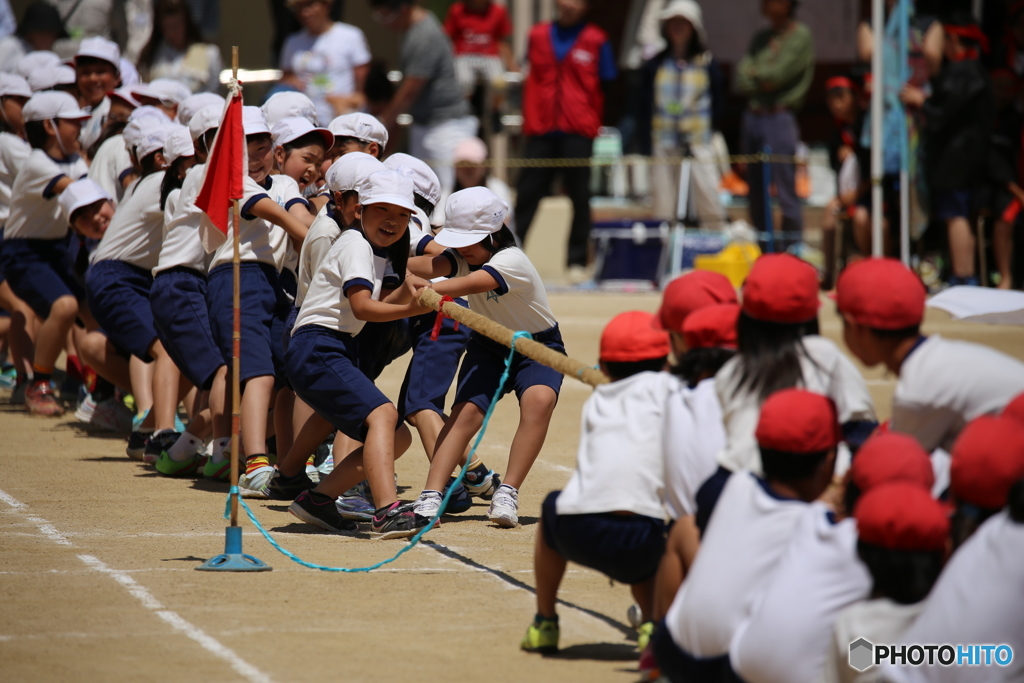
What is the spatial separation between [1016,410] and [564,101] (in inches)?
424

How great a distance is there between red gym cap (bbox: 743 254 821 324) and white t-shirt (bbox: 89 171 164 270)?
5.09 m

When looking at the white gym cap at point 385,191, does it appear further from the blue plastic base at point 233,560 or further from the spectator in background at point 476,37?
the spectator in background at point 476,37

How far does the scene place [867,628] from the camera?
349cm

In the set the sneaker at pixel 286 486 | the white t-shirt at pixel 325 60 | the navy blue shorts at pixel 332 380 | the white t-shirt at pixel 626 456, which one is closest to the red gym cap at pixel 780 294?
the white t-shirt at pixel 626 456

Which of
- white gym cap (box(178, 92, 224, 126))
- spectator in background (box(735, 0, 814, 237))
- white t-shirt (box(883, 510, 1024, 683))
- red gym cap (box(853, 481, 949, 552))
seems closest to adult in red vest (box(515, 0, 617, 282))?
spectator in background (box(735, 0, 814, 237))

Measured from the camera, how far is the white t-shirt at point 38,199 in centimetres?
957

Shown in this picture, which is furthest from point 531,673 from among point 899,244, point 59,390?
point 899,244

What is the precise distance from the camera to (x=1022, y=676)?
11.0ft

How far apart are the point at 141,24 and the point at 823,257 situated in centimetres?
826

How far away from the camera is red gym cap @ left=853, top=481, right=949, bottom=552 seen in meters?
3.44

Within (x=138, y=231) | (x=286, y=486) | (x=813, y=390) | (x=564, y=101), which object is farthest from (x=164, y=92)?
(x=813, y=390)

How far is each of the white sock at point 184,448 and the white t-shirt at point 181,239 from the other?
98 cm

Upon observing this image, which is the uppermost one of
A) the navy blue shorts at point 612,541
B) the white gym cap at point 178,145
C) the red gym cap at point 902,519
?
the white gym cap at point 178,145

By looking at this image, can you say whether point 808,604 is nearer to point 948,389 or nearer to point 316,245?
point 948,389
